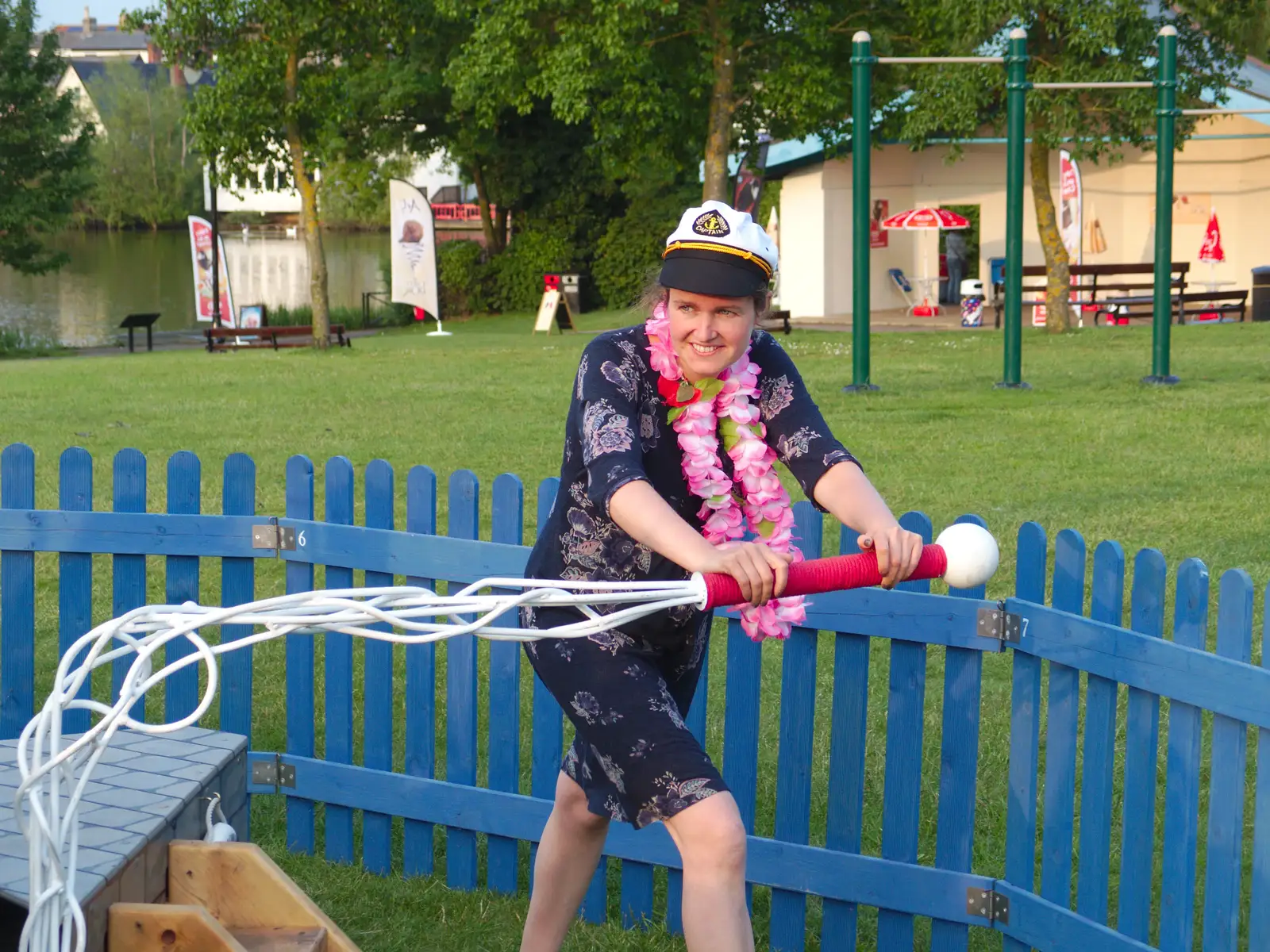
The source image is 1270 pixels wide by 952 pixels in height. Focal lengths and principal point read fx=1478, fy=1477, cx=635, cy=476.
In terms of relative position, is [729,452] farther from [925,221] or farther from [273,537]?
[925,221]

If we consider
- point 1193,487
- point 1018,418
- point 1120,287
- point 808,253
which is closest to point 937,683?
point 1193,487

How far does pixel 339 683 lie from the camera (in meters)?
4.54

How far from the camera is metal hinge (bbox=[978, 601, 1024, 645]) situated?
366cm

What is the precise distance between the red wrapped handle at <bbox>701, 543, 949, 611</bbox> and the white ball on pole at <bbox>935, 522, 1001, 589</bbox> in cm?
3

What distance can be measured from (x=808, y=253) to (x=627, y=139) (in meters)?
6.16

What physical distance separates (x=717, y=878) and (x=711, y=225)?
4.17 ft

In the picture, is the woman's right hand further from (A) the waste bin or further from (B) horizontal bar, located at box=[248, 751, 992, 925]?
(A) the waste bin

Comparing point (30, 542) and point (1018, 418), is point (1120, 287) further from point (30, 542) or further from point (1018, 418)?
point (30, 542)

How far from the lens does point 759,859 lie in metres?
3.98

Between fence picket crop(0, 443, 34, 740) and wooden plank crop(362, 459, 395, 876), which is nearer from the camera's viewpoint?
wooden plank crop(362, 459, 395, 876)

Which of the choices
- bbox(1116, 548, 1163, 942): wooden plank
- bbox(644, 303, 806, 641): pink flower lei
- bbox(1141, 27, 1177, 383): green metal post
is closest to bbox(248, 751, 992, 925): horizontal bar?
bbox(1116, 548, 1163, 942): wooden plank

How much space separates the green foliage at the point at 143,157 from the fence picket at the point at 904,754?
101034 millimetres

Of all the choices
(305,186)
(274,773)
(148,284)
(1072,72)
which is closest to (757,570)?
(274,773)

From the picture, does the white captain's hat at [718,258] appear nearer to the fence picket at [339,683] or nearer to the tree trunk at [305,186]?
the fence picket at [339,683]
